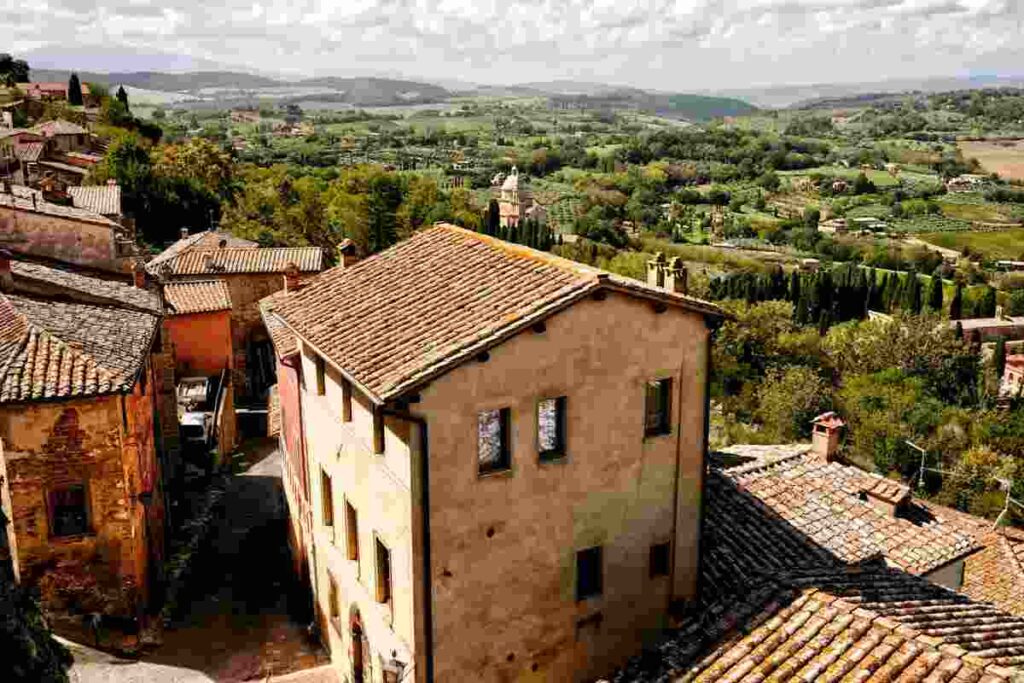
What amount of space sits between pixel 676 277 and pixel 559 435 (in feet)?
18.9

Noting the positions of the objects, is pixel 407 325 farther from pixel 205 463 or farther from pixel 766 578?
pixel 205 463

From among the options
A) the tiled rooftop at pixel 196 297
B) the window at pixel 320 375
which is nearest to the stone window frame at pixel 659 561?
the window at pixel 320 375

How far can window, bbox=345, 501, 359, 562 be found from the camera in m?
17.4

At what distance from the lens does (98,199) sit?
186ft

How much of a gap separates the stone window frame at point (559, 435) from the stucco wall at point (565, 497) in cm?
10

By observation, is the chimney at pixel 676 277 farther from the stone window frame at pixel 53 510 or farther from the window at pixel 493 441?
the stone window frame at pixel 53 510

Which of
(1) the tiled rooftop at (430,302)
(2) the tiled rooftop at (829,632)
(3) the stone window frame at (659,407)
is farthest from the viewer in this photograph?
(3) the stone window frame at (659,407)

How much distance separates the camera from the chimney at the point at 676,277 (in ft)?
62.7

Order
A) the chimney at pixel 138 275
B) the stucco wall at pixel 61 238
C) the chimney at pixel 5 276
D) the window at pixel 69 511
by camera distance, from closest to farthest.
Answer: the window at pixel 69 511 → the chimney at pixel 5 276 → the stucco wall at pixel 61 238 → the chimney at pixel 138 275

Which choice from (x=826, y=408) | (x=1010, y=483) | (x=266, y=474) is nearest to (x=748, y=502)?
(x=266, y=474)

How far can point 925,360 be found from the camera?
59.3m

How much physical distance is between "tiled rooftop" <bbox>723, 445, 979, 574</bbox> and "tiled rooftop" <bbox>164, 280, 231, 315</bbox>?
24159mm

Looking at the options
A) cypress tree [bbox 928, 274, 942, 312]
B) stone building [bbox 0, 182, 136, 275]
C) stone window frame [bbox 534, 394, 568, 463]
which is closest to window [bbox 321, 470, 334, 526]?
stone window frame [bbox 534, 394, 568, 463]

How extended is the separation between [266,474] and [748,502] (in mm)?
21091
